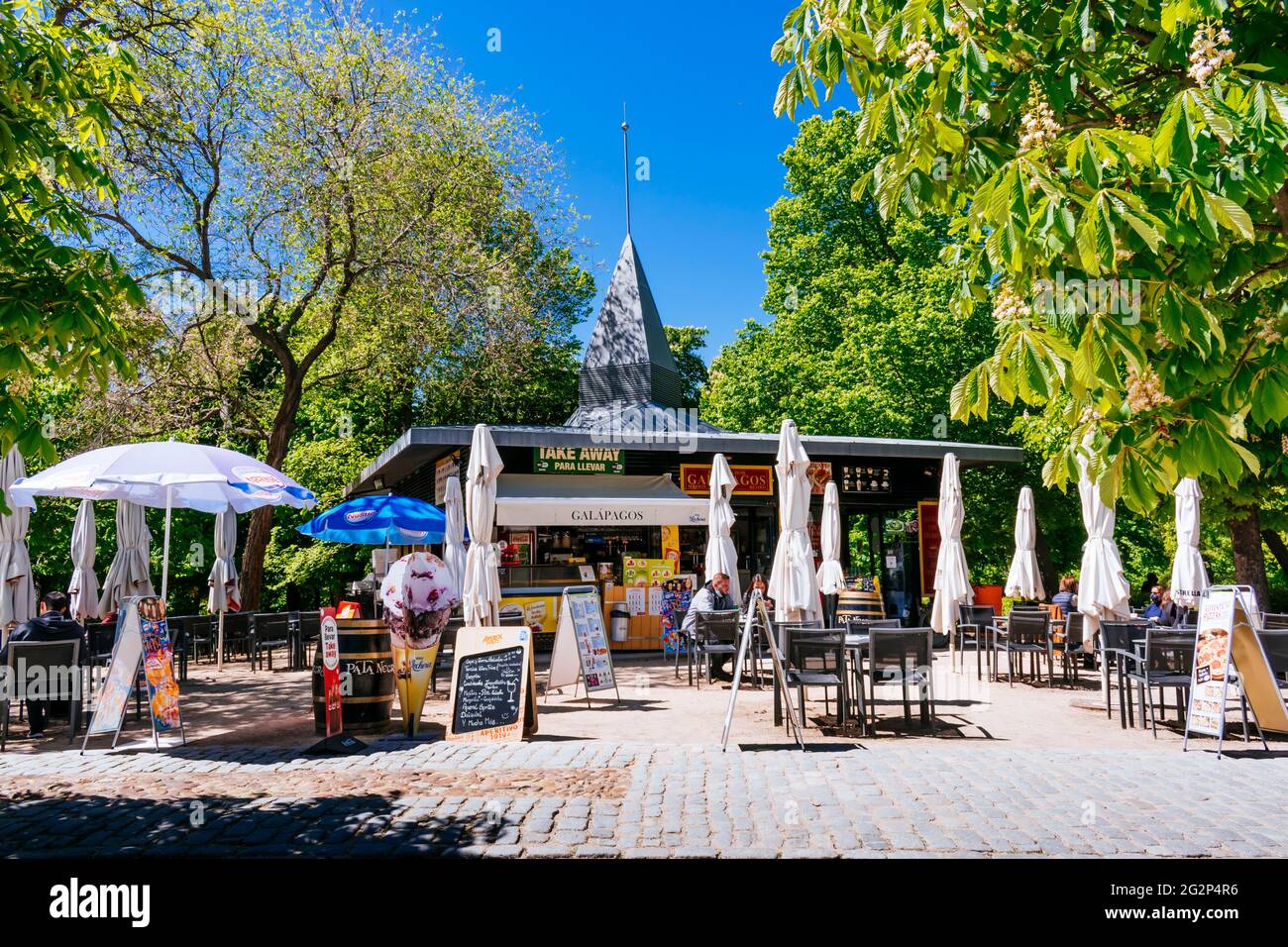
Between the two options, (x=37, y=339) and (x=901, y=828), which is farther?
(x=901, y=828)

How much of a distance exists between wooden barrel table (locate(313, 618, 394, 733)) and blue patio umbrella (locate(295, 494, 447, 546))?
5.26 metres

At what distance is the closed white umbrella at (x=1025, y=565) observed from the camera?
13719 mm

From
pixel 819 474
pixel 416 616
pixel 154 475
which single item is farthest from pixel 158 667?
pixel 819 474

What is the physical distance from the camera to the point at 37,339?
174 inches

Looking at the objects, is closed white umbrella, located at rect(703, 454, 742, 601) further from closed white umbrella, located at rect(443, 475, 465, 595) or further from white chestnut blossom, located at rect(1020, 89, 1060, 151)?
white chestnut blossom, located at rect(1020, 89, 1060, 151)

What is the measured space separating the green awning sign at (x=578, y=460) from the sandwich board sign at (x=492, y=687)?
8.59 metres

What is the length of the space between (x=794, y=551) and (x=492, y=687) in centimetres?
523

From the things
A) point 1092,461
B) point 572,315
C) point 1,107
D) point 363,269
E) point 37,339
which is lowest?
point 1092,461

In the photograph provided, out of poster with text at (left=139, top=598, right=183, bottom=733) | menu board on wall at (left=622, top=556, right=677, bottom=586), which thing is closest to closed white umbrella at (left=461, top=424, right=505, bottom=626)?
poster with text at (left=139, top=598, right=183, bottom=733)

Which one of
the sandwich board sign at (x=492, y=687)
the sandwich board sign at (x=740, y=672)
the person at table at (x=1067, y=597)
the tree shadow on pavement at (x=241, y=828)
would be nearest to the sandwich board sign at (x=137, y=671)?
the tree shadow on pavement at (x=241, y=828)

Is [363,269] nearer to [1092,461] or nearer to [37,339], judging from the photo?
[37,339]

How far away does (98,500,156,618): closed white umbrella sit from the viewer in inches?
556
